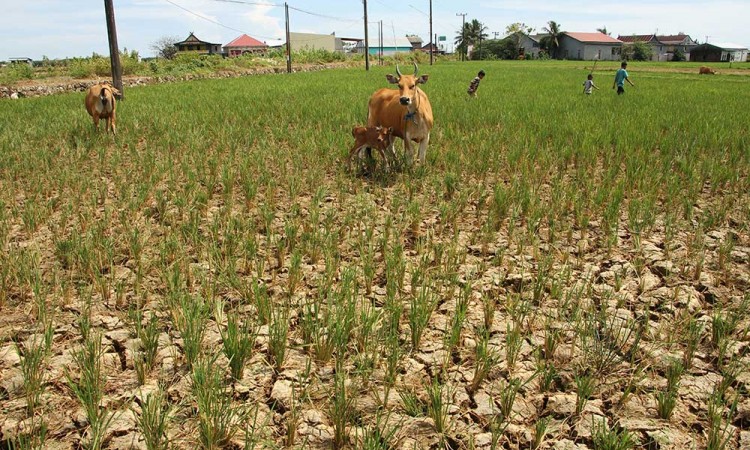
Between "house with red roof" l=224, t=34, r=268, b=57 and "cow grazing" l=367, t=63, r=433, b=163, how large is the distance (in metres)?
65.2

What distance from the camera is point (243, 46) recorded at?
67.4 m

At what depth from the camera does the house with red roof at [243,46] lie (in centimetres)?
6688

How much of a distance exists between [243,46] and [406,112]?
67933 millimetres

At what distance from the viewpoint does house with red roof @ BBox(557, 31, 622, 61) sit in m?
62.6

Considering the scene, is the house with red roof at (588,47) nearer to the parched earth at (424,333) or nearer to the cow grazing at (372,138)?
the cow grazing at (372,138)

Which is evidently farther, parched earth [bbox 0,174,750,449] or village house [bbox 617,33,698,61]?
village house [bbox 617,33,698,61]

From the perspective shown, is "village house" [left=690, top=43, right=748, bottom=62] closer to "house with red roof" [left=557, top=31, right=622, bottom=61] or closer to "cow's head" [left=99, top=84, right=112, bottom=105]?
"house with red roof" [left=557, top=31, right=622, bottom=61]

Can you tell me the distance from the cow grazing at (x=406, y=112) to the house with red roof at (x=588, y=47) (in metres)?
63.4

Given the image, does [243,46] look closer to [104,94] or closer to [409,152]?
[104,94]

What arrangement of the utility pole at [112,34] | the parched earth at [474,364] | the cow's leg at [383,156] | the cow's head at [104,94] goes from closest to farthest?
1. the parched earth at [474,364]
2. the cow's leg at [383,156]
3. the cow's head at [104,94]
4. the utility pole at [112,34]

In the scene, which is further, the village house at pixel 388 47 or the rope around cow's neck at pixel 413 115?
the village house at pixel 388 47

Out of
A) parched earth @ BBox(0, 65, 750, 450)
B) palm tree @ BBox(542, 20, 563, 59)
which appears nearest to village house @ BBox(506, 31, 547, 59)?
palm tree @ BBox(542, 20, 563, 59)

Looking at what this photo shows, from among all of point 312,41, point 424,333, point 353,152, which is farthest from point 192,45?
point 424,333

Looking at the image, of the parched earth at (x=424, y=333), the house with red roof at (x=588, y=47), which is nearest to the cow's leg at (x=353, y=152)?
the parched earth at (x=424, y=333)
